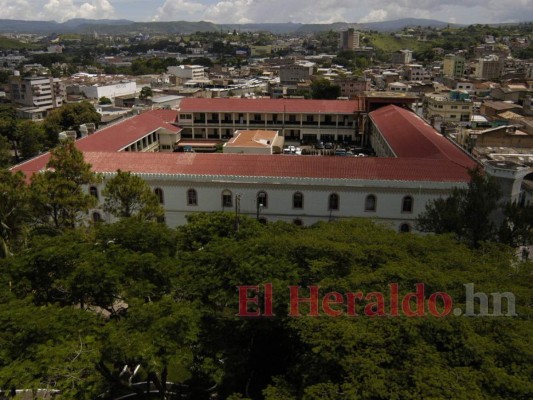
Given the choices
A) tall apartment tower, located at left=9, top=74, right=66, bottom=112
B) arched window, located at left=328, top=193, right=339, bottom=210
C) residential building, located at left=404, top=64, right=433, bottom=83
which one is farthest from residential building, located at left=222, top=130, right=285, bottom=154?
residential building, located at left=404, top=64, right=433, bottom=83

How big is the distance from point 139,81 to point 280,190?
411 ft

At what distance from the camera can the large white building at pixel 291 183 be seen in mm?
35312

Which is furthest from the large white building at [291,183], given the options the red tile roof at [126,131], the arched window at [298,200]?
the red tile roof at [126,131]

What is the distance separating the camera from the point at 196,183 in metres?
36.4

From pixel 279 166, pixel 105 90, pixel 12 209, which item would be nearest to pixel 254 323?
Result: pixel 12 209

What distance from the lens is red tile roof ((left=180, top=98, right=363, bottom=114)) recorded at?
226 feet

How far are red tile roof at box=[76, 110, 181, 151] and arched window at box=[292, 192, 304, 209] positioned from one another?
1948 cm

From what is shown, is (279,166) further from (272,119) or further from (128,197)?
(272,119)

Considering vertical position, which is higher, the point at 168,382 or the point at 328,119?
the point at 328,119

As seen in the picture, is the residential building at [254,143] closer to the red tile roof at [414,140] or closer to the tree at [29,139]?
the red tile roof at [414,140]

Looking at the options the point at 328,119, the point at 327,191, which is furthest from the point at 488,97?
the point at 327,191

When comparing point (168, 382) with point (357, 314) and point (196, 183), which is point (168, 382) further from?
point (196, 183)

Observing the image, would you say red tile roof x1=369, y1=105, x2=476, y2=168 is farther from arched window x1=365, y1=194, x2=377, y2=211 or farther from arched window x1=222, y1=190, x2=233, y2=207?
arched window x1=222, y1=190, x2=233, y2=207

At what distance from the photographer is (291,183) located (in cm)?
3569
